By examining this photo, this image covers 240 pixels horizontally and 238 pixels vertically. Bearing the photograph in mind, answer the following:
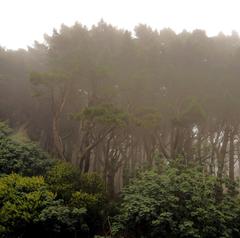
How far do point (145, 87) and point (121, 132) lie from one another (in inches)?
154

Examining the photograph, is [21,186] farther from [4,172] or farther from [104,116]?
[104,116]

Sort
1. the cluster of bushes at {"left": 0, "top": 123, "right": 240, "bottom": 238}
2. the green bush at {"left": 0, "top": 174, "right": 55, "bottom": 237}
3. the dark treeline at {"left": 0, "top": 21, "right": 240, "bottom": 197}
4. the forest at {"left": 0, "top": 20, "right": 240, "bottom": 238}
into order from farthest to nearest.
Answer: the dark treeline at {"left": 0, "top": 21, "right": 240, "bottom": 197} < the forest at {"left": 0, "top": 20, "right": 240, "bottom": 238} < the cluster of bushes at {"left": 0, "top": 123, "right": 240, "bottom": 238} < the green bush at {"left": 0, "top": 174, "right": 55, "bottom": 237}

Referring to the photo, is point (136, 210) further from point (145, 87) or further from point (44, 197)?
point (145, 87)

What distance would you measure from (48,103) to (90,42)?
6.51 meters

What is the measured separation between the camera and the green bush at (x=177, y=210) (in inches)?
477

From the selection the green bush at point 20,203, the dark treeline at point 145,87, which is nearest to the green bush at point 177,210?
the green bush at point 20,203

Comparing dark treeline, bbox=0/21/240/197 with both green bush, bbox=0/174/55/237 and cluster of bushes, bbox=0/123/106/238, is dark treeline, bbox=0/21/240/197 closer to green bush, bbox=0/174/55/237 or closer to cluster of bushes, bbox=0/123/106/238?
cluster of bushes, bbox=0/123/106/238

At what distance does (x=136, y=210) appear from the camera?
12344 mm

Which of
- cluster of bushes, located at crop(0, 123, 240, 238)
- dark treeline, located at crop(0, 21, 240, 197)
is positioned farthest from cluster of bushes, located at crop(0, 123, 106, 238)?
dark treeline, located at crop(0, 21, 240, 197)

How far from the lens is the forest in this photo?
496 inches

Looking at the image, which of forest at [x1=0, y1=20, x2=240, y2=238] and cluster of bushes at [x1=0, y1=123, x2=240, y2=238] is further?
forest at [x1=0, y1=20, x2=240, y2=238]

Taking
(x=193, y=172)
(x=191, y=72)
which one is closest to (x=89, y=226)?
(x=193, y=172)

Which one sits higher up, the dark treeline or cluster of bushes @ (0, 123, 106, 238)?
the dark treeline

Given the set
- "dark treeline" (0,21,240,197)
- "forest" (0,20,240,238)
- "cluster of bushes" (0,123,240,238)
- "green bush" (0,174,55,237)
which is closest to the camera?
"green bush" (0,174,55,237)
